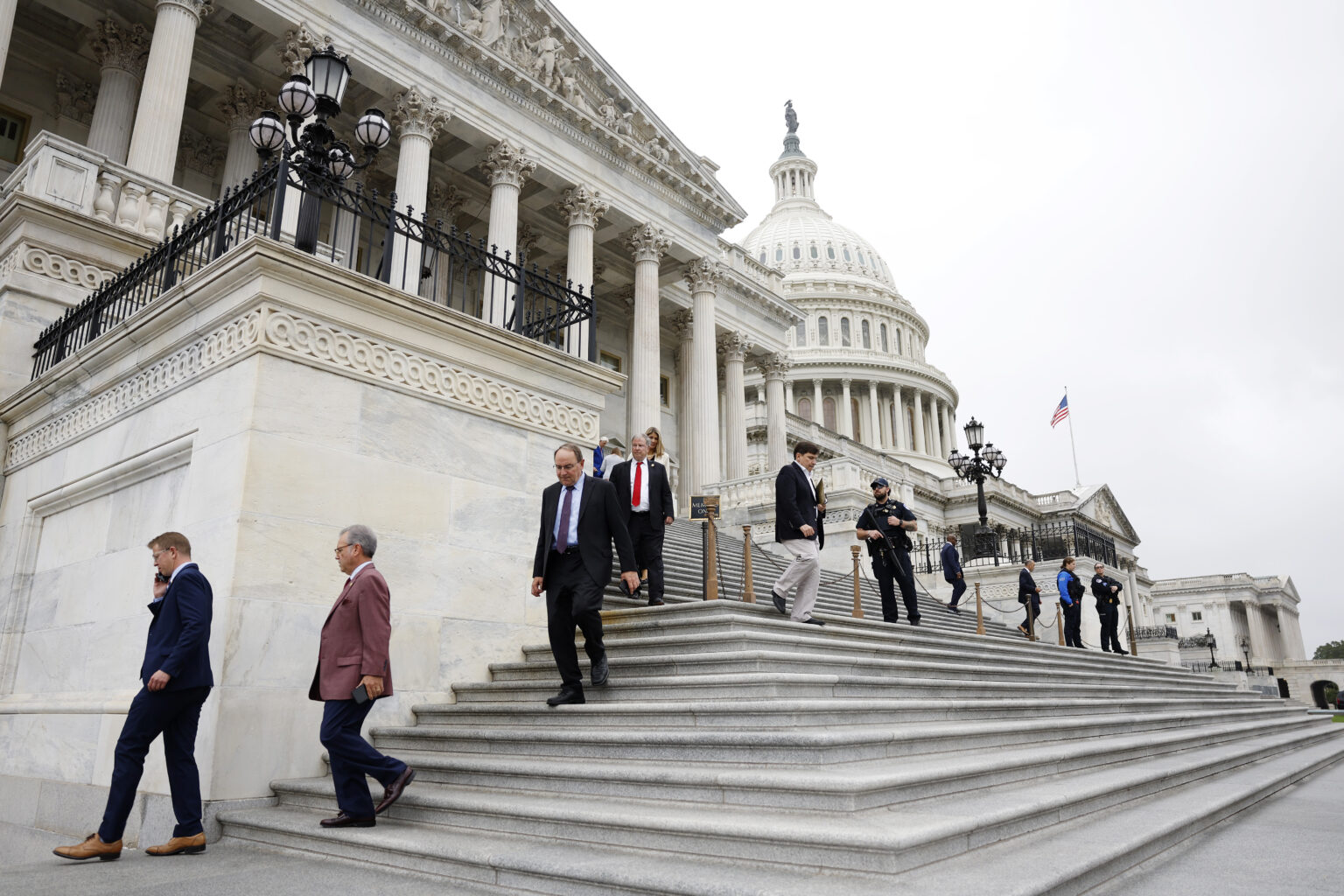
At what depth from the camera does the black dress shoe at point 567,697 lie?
6.43 metres

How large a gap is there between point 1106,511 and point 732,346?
170 feet

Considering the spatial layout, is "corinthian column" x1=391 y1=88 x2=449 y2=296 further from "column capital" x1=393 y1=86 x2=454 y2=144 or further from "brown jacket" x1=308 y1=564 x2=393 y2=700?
"brown jacket" x1=308 y1=564 x2=393 y2=700

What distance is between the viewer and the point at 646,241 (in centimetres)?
2906

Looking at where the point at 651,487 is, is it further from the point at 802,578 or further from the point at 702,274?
the point at 702,274

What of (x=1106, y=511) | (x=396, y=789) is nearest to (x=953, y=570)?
(x=396, y=789)

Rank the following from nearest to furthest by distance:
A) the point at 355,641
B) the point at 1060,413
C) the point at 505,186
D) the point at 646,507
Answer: the point at 355,641 → the point at 646,507 → the point at 505,186 → the point at 1060,413

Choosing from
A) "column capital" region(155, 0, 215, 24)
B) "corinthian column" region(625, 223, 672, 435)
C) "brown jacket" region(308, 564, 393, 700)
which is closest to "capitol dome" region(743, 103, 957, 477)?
"corinthian column" region(625, 223, 672, 435)

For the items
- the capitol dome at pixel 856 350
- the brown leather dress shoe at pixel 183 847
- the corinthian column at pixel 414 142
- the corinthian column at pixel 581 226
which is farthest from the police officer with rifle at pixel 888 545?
the capitol dome at pixel 856 350

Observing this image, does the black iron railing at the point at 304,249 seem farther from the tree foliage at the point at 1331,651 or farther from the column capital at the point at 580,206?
the tree foliage at the point at 1331,651

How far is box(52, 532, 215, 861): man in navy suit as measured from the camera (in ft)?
18.2

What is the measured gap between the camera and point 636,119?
29750 millimetres

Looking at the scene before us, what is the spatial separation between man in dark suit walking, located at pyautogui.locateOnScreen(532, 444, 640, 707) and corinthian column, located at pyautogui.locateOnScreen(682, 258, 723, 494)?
21446mm

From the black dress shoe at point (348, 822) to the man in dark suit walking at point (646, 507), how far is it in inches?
184

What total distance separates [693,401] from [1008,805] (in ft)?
83.5
